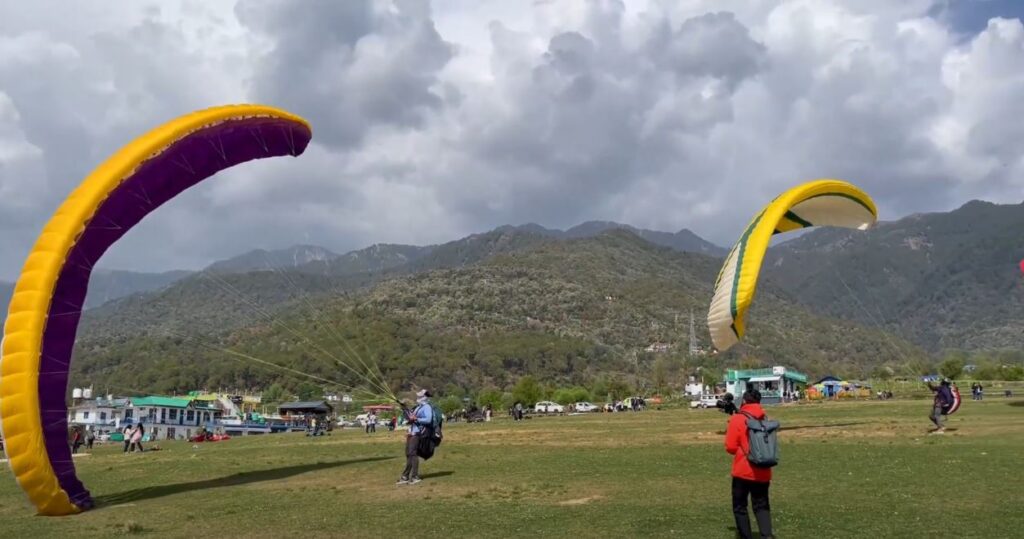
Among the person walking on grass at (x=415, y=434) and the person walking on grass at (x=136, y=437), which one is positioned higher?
the person walking on grass at (x=415, y=434)

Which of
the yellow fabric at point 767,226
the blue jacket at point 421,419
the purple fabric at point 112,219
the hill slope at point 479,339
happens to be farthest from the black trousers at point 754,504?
the hill slope at point 479,339

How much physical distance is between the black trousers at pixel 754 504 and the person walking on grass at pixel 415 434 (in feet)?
25.5

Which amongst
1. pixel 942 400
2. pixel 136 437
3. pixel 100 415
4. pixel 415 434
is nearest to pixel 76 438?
pixel 136 437

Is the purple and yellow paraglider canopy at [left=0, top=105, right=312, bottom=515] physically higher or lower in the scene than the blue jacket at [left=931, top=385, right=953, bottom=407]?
higher

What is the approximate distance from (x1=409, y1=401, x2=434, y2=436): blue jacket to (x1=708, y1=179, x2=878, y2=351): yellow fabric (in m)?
8.45

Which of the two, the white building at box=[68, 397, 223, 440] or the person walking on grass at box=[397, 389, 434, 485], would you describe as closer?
the person walking on grass at box=[397, 389, 434, 485]

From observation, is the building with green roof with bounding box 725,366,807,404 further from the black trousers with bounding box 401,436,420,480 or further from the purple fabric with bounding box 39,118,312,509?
the purple fabric with bounding box 39,118,312,509

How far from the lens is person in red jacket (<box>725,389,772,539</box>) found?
8664 mm

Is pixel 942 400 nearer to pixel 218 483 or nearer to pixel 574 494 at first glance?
pixel 574 494

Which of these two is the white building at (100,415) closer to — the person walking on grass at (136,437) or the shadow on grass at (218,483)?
the person walking on grass at (136,437)

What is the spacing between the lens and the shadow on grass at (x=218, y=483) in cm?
1506

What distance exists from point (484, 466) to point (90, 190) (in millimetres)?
10324

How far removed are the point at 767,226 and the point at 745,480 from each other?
488 inches

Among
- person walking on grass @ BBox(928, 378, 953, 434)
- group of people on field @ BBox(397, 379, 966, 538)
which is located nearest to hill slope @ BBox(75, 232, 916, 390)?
person walking on grass @ BBox(928, 378, 953, 434)
